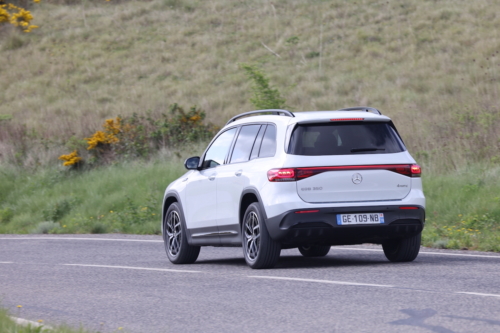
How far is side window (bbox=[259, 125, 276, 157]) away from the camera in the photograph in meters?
9.82

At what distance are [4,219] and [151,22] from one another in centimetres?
3774

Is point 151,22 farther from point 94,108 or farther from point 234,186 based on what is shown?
point 234,186

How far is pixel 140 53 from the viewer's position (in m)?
51.8

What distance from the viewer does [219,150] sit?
11.3 metres

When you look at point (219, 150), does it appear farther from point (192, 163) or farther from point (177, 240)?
point (177, 240)

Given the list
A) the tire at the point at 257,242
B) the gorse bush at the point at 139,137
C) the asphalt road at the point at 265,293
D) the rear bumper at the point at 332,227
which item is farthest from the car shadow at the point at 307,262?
the gorse bush at the point at 139,137

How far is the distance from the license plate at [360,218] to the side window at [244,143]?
152cm

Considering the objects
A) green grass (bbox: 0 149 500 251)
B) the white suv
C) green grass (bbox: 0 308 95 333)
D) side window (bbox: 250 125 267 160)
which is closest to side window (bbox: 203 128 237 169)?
the white suv

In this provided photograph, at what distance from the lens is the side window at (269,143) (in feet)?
32.2

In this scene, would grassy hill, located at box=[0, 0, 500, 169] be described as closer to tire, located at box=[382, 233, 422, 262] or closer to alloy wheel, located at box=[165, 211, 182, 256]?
alloy wheel, located at box=[165, 211, 182, 256]

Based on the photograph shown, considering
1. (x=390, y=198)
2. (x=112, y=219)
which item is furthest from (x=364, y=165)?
(x=112, y=219)

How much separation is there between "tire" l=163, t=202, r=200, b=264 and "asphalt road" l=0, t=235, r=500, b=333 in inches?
8.1

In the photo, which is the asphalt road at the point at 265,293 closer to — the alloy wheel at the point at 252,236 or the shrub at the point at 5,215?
the alloy wheel at the point at 252,236

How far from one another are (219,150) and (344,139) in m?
2.13
